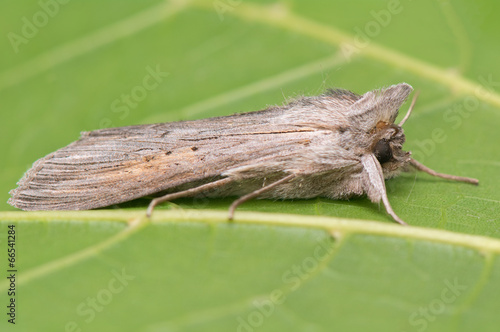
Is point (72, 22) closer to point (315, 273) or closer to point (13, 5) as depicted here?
point (13, 5)

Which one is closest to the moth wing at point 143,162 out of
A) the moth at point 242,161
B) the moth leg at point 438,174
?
the moth at point 242,161

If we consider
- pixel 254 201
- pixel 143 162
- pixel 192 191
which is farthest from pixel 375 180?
pixel 143 162

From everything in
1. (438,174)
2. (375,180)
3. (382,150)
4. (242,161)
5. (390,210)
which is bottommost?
(438,174)

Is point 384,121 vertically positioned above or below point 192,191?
below

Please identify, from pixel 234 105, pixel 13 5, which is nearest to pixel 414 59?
pixel 234 105

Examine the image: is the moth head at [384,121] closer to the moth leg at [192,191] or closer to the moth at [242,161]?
the moth at [242,161]

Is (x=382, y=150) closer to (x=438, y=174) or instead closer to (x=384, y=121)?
(x=384, y=121)
